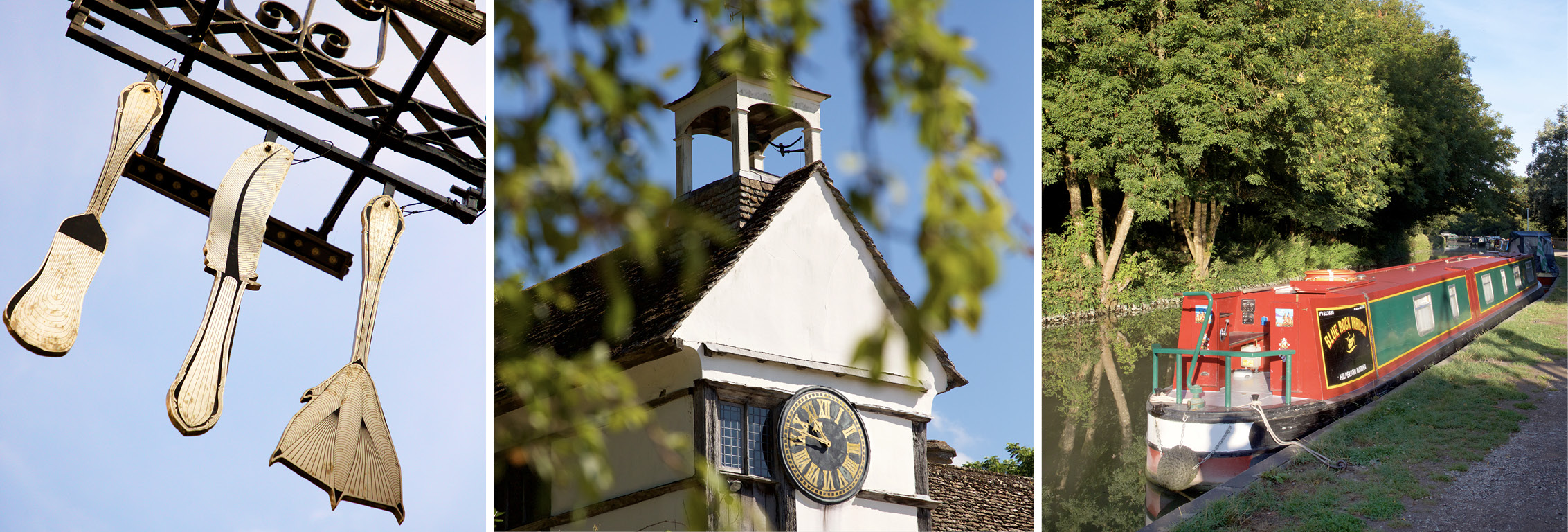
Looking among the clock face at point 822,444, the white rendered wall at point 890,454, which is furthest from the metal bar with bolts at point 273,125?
the white rendered wall at point 890,454

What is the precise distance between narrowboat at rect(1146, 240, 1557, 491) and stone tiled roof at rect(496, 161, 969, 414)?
4.88 feet

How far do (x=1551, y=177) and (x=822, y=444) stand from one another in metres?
3.75

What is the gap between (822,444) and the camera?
4.69m

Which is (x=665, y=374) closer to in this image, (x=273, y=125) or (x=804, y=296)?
(x=804, y=296)

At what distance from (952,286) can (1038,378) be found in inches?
180

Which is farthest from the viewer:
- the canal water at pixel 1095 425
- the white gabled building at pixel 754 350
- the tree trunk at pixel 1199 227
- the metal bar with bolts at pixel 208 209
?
the tree trunk at pixel 1199 227

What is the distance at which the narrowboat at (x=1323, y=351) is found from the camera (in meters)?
5.90

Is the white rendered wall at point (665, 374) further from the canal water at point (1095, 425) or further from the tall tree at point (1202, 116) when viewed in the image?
the tall tree at point (1202, 116)

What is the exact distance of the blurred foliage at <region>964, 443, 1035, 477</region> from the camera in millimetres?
5508

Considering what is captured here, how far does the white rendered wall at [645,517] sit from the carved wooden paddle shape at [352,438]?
4.11 feet

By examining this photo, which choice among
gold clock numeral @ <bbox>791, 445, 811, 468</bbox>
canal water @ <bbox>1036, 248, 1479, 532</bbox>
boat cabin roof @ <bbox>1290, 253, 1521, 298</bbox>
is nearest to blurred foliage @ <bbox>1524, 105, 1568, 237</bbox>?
boat cabin roof @ <bbox>1290, 253, 1521, 298</bbox>

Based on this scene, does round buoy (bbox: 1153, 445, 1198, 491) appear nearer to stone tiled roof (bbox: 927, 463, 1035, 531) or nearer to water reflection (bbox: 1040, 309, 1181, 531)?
water reflection (bbox: 1040, 309, 1181, 531)

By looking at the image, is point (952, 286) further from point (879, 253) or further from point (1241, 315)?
point (1241, 315)

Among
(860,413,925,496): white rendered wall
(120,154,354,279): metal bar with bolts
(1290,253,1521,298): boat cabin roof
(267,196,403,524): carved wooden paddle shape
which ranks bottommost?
(860,413,925,496): white rendered wall
